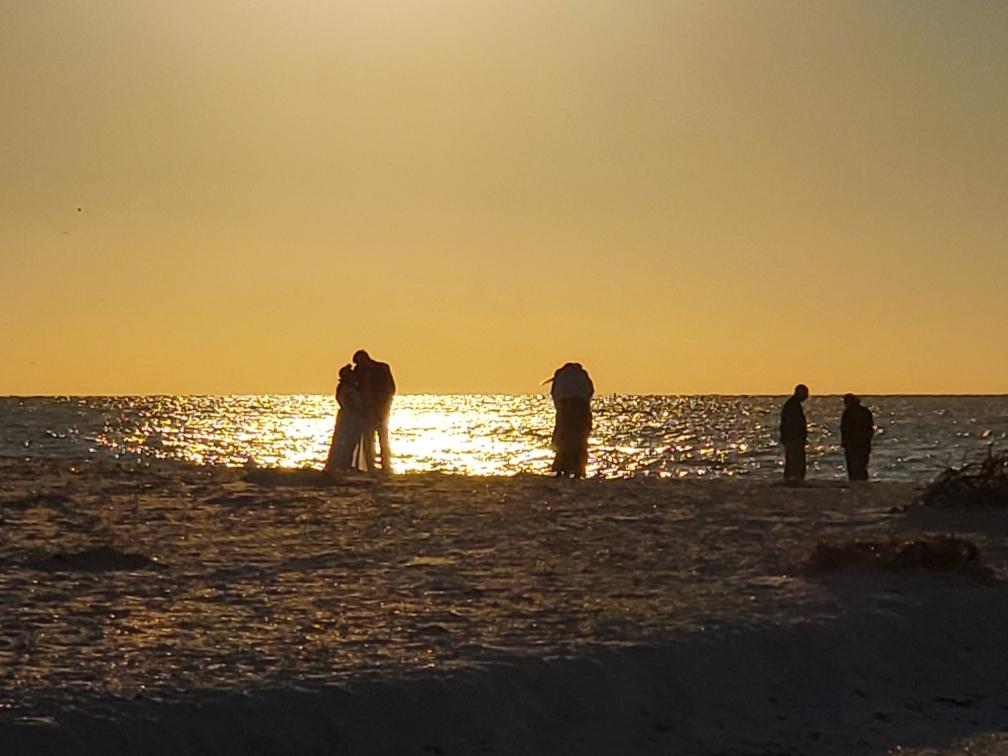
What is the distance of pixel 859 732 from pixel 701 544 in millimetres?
5628

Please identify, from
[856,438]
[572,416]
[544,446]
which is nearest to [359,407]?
[572,416]

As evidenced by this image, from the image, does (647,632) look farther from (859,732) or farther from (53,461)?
(53,461)

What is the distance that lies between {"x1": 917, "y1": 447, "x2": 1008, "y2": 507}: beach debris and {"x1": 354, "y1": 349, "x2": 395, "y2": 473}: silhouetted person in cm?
884

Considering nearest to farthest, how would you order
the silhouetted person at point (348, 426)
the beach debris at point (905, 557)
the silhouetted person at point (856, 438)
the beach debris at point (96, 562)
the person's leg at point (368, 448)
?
the beach debris at point (96, 562)
the beach debris at point (905, 557)
the silhouetted person at point (348, 426)
the person's leg at point (368, 448)
the silhouetted person at point (856, 438)

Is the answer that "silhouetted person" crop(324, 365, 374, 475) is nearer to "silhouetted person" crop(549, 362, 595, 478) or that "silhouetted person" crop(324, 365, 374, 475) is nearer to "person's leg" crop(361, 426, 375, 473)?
"person's leg" crop(361, 426, 375, 473)

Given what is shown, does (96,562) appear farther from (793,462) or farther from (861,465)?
(861,465)

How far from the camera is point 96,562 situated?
12641mm

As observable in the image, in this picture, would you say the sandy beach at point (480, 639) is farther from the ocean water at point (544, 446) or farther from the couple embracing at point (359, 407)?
the ocean water at point (544, 446)

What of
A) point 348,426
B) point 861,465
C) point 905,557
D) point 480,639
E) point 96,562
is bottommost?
point 480,639

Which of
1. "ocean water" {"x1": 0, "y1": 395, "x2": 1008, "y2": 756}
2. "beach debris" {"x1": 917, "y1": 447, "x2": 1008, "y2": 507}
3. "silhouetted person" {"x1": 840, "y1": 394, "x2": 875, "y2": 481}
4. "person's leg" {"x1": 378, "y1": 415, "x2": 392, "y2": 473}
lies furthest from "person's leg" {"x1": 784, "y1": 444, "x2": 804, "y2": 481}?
"beach debris" {"x1": 917, "y1": 447, "x2": 1008, "y2": 507}

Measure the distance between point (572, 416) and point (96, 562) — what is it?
40.7 feet

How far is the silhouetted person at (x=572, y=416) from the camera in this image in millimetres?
24203

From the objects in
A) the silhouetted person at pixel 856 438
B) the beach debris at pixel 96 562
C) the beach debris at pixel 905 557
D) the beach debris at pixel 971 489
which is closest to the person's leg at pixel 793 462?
the silhouetted person at pixel 856 438

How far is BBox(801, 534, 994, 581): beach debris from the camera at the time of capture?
12.7m
